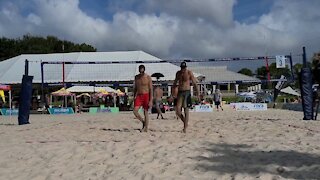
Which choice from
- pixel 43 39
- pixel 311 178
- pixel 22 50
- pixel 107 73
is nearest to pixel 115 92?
pixel 107 73

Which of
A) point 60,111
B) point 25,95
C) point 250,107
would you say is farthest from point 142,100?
point 60,111

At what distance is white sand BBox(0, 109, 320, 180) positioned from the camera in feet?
14.2

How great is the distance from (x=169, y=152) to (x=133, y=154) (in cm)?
44

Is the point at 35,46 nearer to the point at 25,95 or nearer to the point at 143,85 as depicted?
the point at 25,95

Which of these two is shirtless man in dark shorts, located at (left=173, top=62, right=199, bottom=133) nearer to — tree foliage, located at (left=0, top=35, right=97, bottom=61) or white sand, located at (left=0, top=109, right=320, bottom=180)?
white sand, located at (left=0, top=109, right=320, bottom=180)

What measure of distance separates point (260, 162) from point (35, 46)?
177 ft

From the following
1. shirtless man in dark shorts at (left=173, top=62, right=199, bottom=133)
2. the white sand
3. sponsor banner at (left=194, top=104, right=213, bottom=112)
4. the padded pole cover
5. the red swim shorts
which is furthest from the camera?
sponsor banner at (left=194, top=104, right=213, bottom=112)

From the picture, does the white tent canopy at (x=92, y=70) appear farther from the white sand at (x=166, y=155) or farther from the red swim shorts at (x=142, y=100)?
the white sand at (x=166, y=155)

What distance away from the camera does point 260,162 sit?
455 cm

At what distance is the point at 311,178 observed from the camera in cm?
387

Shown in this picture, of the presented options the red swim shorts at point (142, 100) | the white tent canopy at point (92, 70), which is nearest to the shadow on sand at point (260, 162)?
the red swim shorts at point (142, 100)

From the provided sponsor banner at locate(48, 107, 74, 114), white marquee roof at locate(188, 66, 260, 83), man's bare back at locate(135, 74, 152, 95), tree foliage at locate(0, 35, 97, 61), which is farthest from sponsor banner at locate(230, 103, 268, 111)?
tree foliage at locate(0, 35, 97, 61)

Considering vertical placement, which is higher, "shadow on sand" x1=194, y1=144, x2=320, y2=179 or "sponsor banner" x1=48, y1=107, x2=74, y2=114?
"sponsor banner" x1=48, y1=107, x2=74, y2=114

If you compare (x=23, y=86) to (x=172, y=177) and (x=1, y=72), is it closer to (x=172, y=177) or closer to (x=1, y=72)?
(x=172, y=177)
